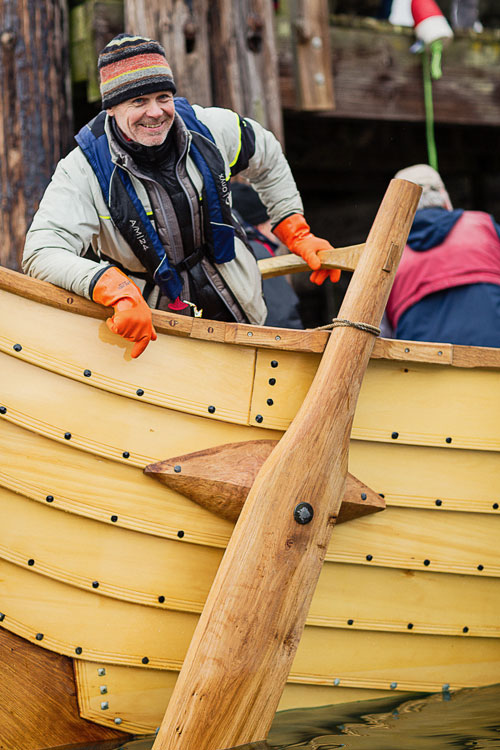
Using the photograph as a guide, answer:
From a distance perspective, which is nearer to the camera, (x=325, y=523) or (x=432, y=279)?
(x=325, y=523)

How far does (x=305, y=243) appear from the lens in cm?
303

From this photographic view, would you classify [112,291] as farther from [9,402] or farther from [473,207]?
[473,207]

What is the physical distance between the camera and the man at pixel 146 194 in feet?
8.45

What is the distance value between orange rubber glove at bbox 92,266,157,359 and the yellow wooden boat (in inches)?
3.1

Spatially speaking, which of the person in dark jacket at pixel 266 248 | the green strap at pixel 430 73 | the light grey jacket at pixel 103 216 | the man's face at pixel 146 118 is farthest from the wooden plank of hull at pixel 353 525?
Result: the green strap at pixel 430 73

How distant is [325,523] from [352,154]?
416 centimetres

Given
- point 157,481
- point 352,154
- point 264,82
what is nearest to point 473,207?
point 352,154

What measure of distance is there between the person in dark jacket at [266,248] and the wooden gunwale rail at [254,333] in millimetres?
1071

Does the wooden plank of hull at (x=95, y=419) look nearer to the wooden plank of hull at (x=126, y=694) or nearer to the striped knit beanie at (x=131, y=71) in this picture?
the wooden plank of hull at (x=126, y=694)

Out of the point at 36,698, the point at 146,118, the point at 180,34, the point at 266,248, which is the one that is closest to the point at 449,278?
the point at 266,248

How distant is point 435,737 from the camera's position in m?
2.46

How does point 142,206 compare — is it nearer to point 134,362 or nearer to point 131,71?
point 131,71

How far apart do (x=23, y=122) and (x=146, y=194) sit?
5.21 ft

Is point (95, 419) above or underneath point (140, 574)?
above
